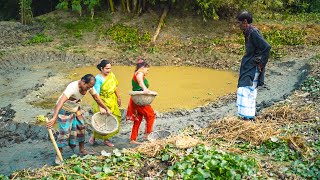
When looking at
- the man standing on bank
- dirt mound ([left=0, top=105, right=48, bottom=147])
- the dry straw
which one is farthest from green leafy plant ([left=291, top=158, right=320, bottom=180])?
dirt mound ([left=0, top=105, right=48, bottom=147])

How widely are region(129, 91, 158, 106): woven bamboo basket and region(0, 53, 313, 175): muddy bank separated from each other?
867 mm

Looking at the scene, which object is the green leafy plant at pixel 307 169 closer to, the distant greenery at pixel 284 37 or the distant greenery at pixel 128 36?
the distant greenery at pixel 284 37

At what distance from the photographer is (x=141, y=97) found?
668 centimetres

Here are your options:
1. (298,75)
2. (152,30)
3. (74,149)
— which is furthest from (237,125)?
(152,30)

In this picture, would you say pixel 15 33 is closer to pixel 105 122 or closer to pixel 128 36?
pixel 128 36

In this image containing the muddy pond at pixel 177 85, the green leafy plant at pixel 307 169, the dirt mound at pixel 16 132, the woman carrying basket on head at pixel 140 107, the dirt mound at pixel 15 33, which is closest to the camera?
the green leafy plant at pixel 307 169

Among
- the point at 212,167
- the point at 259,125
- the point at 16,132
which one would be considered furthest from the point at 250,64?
the point at 16,132

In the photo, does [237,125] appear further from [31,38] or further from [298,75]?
[31,38]

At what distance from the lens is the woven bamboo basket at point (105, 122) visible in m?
6.80

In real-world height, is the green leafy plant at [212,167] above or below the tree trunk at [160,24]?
below

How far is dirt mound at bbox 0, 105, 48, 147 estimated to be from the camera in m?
7.83

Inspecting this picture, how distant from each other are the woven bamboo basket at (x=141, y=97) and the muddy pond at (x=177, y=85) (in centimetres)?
286

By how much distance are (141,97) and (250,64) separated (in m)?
1.76

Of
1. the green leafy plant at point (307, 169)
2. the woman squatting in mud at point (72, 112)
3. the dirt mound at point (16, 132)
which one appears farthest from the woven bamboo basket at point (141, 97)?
the green leafy plant at point (307, 169)
